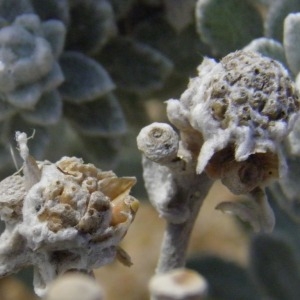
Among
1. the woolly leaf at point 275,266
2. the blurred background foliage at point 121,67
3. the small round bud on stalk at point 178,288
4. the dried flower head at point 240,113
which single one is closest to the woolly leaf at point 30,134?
the blurred background foliage at point 121,67

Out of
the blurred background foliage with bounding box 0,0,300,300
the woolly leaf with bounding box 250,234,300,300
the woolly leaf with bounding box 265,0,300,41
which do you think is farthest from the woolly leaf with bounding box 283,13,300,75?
the woolly leaf with bounding box 250,234,300,300

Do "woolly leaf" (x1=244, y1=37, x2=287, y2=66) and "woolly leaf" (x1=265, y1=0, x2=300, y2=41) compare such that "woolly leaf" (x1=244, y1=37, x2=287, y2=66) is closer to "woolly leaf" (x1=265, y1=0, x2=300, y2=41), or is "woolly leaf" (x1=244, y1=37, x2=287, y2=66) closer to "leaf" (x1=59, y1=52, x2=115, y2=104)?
"woolly leaf" (x1=265, y1=0, x2=300, y2=41)

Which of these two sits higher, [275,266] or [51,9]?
[51,9]

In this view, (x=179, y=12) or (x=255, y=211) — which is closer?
(x=255, y=211)

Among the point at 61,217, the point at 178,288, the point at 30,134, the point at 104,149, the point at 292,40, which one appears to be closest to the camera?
the point at 178,288

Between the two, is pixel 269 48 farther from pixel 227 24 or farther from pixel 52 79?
pixel 52 79

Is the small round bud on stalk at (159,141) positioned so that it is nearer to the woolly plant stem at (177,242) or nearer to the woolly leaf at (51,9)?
the woolly plant stem at (177,242)

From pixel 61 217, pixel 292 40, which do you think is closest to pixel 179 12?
pixel 292 40

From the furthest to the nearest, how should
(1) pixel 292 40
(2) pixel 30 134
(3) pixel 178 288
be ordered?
1. (2) pixel 30 134
2. (1) pixel 292 40
3. (3) pixel 178 288
